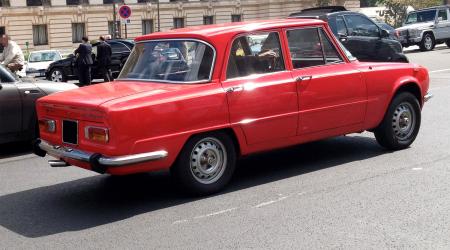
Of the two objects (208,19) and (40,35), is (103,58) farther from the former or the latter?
(208,19)

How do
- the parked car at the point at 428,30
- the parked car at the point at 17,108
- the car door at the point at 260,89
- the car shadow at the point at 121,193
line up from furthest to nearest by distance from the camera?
the parked car at the point at 428,30
the parked car at the point at 17,108
the car door at the point at 260,89
the car shadow at the point at 121,193

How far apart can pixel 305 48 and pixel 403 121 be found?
1717 mm

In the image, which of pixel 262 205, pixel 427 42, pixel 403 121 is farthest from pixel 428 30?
pixel 262 205

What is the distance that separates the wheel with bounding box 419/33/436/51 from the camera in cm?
2984

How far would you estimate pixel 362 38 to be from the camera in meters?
16.4

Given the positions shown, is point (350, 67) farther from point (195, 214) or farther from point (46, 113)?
point (46, 113)

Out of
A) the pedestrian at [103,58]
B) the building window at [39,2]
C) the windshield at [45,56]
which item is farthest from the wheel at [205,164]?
the building window at [39,2]

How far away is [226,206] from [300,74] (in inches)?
69.0

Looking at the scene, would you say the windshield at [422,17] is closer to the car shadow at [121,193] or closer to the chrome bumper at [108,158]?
the car shadow at [121,193]

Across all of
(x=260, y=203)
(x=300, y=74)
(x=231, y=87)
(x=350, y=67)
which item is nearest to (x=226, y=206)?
(x=260, y=203)

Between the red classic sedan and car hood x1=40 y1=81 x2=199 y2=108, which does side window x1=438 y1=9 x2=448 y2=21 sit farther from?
car hood x1=40 y1=81 x2=199 y2=108

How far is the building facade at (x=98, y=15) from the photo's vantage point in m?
59.3

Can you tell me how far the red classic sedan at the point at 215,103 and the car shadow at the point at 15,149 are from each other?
283 cm

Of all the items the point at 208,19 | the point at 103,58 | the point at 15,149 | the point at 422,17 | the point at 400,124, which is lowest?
the point at 15,149
